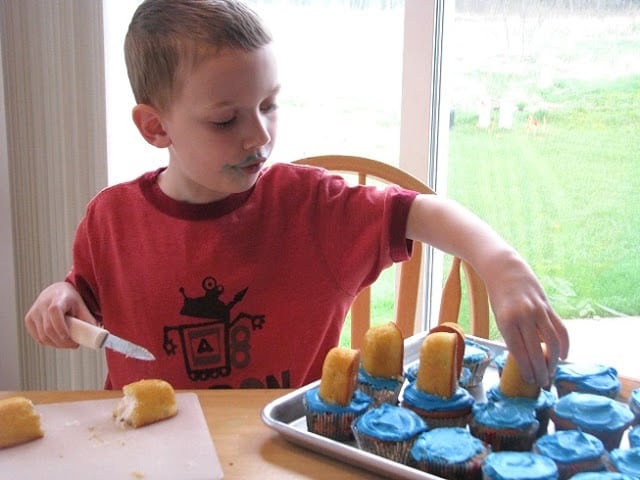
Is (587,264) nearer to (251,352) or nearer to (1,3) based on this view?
(251,352)

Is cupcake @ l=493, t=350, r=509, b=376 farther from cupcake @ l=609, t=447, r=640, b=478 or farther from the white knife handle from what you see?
the white knife handle

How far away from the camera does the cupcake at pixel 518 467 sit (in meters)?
0.68

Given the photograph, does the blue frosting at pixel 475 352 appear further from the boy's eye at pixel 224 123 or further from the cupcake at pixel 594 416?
the boy's eye at pixel 224 123

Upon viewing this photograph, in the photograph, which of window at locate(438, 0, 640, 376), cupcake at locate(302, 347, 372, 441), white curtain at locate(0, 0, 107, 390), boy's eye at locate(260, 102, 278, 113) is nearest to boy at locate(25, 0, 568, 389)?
boy's eye at locate(260, 102, 278, 113)

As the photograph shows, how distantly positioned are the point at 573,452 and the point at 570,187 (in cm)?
119

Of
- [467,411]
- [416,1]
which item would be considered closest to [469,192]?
[416,1]

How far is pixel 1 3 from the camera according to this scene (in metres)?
1.78

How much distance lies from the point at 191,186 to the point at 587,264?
106 cm

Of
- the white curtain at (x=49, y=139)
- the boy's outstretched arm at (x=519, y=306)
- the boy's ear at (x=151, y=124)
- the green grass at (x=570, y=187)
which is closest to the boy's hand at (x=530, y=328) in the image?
the boy's outstretched arm at (x=519, y=306)

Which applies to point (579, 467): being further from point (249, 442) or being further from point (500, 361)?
point (249, 442)

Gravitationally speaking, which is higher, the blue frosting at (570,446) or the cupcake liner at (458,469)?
the blue frosting at (570,446)

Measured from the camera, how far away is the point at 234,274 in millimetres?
1195

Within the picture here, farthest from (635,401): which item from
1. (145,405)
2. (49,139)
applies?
(49,139)

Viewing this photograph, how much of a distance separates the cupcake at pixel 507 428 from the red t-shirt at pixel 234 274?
379 millimetres
